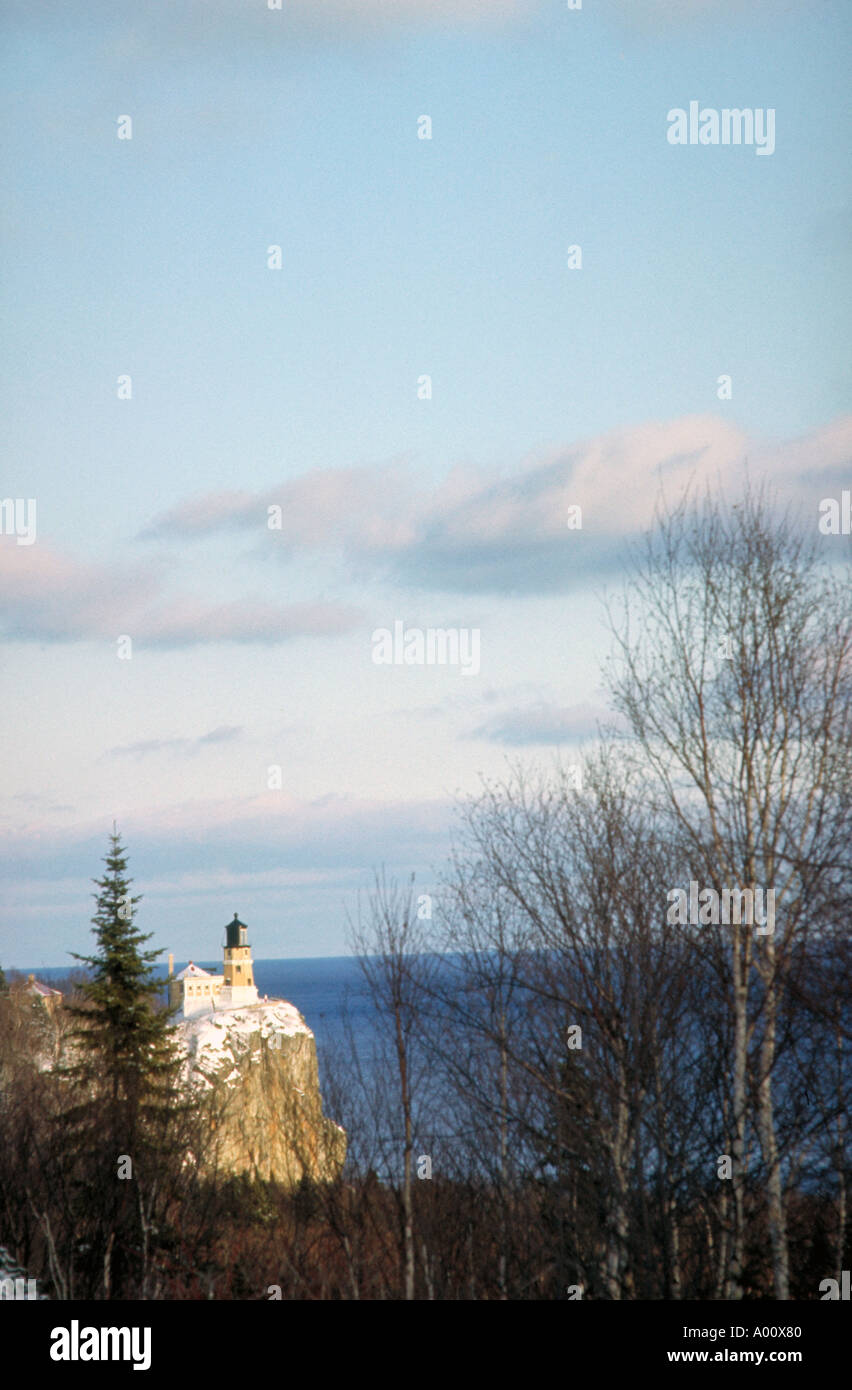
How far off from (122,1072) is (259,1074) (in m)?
13.5

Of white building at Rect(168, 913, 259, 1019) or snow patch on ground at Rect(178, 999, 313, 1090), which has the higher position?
white building at Rect(168, 913, 259, 1019)

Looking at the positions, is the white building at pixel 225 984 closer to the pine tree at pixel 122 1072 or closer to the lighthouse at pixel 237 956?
the lighthouse at pixel 237 956

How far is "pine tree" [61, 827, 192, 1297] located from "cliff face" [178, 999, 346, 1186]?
6333 millimetres

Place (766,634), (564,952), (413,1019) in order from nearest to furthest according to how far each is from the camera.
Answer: (766,634) < (564,952) < (413,1019)

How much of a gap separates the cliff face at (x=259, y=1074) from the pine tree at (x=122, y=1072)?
6333 mm

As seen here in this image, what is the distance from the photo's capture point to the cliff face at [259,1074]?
32.1 metres

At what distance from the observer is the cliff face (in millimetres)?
32094

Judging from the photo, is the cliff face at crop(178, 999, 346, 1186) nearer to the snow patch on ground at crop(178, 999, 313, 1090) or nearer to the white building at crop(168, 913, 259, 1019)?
the snow patch on ground at crop(178, 999, 313, 1090)

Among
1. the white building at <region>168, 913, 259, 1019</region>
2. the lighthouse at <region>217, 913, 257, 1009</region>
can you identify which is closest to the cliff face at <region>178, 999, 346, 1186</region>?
the white building at <region>168, 913, 259, 1019</region>

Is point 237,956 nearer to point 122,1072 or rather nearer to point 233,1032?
point 233,1032
